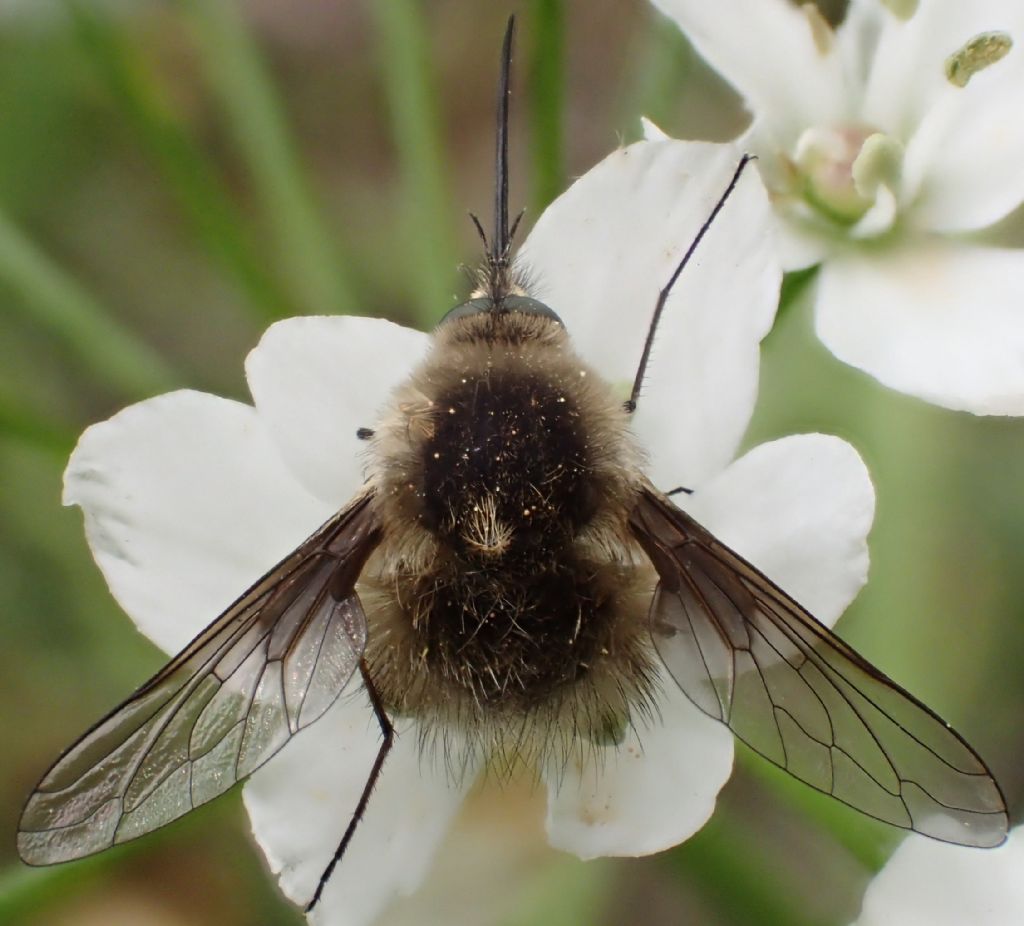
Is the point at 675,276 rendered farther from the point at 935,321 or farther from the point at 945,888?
the point at 945,888

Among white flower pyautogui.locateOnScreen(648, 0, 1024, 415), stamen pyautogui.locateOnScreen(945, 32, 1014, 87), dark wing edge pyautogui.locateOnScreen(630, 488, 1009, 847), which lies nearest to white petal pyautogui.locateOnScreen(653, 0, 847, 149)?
white flower pyautogui.locateOnScreen(648, 0, 1024, 415)

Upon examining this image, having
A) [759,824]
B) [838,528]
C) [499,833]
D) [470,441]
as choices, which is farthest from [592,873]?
[470,441]

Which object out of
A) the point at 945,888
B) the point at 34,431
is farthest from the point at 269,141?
the point at 945,888

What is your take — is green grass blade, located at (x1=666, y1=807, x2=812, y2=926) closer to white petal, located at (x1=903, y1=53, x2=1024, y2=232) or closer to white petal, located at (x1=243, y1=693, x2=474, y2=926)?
white petal, located at (x1=243, y1=693, x2=474, y2=926)

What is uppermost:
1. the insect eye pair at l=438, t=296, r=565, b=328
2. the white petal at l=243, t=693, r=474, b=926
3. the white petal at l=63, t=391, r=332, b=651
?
the insect eye pair at l=438, t=296, r=565, b=328

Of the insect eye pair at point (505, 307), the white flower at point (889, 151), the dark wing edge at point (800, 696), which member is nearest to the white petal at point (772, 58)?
the white flower at point (889, 151)

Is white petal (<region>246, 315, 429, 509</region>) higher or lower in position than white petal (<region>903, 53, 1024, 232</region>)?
lower
